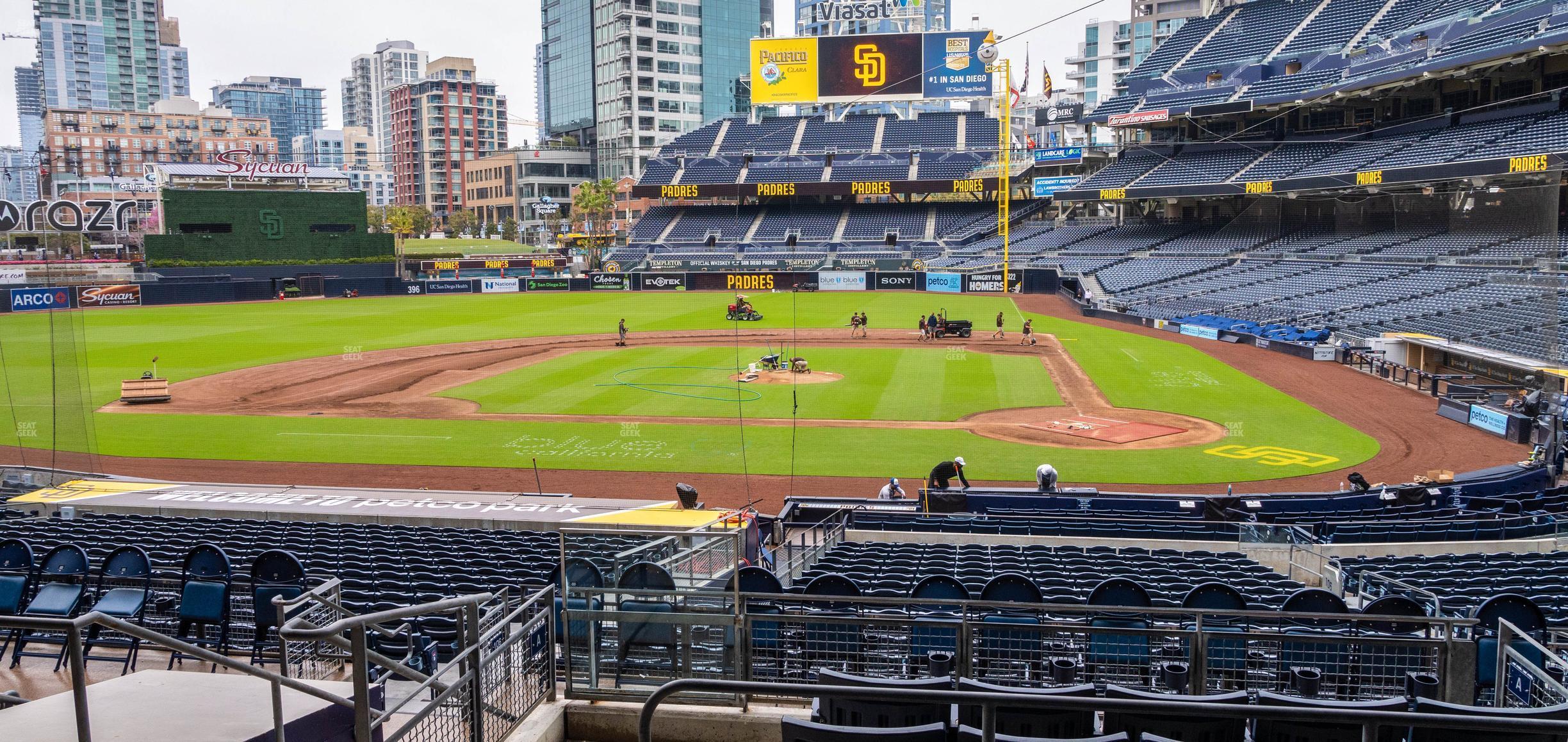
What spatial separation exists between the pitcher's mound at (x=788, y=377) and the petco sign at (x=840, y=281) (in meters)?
46.0

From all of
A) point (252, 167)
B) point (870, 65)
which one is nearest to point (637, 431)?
point (252, 167)

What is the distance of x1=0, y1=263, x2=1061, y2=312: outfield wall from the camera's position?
77375mm

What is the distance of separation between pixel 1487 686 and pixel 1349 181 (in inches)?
2323

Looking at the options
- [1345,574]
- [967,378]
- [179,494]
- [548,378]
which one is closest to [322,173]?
[548,378]

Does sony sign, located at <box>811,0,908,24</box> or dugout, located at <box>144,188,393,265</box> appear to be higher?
sony sign, located at <box>811,0,908,24</box>

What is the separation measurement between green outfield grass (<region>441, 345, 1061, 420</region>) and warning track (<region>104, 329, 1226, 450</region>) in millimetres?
A: 831

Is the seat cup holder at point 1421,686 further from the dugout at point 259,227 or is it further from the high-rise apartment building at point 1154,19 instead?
the high-rise apartment building at point 1154,19

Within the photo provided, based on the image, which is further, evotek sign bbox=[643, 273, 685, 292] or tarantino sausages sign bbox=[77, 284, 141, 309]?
evotek sign bbox=[643, 273, 685, 292]

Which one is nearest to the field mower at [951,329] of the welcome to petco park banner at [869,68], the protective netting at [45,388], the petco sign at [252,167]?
the protective netting at [45,388]

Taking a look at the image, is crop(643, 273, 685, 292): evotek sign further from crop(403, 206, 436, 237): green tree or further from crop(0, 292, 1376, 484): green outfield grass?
crop(403, 206, 436, 237): green tree

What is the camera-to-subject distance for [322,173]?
289 feet

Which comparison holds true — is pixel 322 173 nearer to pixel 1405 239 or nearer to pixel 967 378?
pixel 967 378

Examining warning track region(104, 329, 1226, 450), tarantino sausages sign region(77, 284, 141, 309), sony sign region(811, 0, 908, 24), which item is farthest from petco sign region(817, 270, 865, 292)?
sony sign region(811, 0, 908, 24)

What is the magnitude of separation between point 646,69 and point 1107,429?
132827 millimetres
